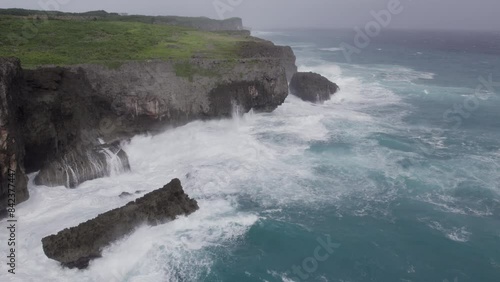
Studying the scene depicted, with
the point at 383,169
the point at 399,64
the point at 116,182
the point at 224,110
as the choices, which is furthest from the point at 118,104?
the point at 399,64

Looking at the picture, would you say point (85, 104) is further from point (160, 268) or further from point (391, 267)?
point (391, 267)

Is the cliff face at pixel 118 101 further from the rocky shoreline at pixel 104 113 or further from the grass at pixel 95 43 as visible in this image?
the grass at pixel 95 43

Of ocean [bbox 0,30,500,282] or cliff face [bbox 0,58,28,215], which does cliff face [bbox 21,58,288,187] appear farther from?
cliff face [bbox 0,58,28,215]

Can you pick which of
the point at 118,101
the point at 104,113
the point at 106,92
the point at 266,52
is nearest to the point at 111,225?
the point at 104,113

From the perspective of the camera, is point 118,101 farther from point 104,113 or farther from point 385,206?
point 385,206

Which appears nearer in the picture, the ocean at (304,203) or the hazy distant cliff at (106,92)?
the ocean at (304,203)

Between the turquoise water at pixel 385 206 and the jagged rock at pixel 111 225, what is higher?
the jagged rock at pixel 111 225

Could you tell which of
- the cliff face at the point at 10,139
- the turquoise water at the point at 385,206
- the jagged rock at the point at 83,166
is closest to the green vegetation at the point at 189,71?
the turquoise water at the point at 385,206
